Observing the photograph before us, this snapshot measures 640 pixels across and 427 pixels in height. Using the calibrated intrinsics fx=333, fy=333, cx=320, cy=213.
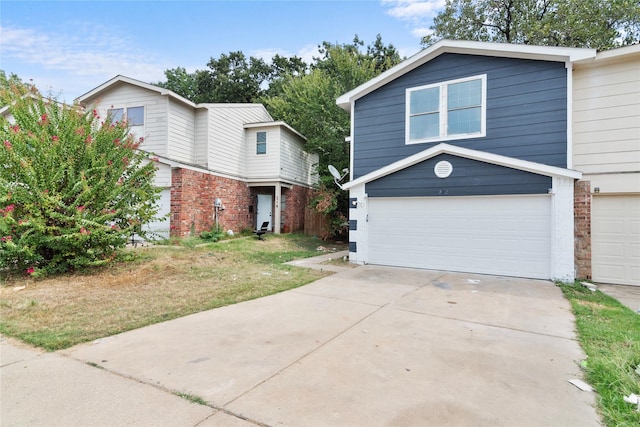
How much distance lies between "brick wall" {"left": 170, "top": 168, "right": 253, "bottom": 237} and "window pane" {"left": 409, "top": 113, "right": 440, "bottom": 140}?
8084 mm

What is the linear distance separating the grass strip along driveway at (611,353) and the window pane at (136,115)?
14.4 metres

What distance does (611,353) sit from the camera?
10.9ft

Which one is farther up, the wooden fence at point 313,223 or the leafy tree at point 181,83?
the leafy tree at point 181,83

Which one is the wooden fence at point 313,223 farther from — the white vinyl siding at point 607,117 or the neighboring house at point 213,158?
the white vinyl siding at point 607,117

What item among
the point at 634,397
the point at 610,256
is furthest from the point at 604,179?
the point at 634,397

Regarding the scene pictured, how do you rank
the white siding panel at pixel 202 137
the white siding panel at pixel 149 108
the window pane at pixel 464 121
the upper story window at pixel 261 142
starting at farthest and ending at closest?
the upper story window at pixel 261 142 < the white siding panel at pixel 202 137 < the white siding panel at pixel 149 108 < the window pane at pixel 464 121

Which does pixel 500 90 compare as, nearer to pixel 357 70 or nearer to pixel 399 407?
pixel 399 407

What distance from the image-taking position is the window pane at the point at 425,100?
894cm

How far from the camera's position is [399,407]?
241 centimetres

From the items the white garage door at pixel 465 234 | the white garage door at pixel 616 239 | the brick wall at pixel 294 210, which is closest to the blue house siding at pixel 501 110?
the white garage door at pixel 465 234

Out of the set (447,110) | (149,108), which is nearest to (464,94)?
(447,110)

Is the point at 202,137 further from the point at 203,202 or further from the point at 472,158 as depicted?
the point at 472,158

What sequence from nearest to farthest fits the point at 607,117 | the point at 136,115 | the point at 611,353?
1. the point at 611,353
2. the point at 607,117
3. the point at 136,115

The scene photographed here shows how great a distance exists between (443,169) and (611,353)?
18.5 ft
